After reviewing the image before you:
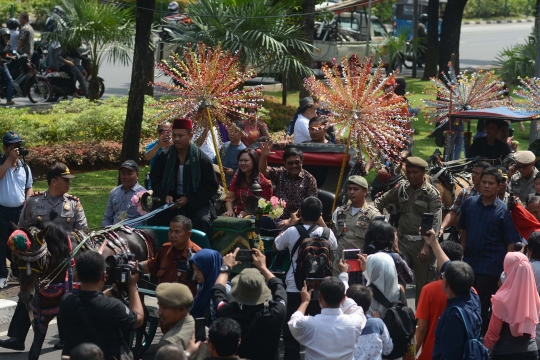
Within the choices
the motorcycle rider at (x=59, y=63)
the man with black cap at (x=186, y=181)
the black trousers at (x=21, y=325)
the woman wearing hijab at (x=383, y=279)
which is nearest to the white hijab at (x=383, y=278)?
the woman wearing hijab at (x=383, y=279)

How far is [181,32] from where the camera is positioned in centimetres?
1744

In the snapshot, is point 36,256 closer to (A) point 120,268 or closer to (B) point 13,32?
(A) point 120,268

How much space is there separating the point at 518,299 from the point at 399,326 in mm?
989

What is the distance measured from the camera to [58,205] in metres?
8.80

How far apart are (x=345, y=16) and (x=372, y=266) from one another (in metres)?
25.5

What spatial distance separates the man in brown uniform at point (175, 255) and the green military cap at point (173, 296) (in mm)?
1598

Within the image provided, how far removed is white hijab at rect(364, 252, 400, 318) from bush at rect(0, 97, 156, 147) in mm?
9614

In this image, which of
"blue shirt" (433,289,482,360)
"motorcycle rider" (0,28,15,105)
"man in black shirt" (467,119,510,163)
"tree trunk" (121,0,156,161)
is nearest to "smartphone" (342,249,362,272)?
"blue shirt" (433,289,482,360)

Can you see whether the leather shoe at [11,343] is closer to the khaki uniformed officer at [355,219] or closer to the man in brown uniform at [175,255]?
the man in brown uniform at [175,255]

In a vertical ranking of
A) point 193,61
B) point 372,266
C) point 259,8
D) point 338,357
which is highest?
point 259,8

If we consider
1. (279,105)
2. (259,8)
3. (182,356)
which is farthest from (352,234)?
(279,105)

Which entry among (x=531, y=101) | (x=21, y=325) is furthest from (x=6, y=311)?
(x=531, y=101)

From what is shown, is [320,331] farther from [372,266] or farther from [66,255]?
[66,255]

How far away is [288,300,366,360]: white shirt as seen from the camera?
6043 mm
